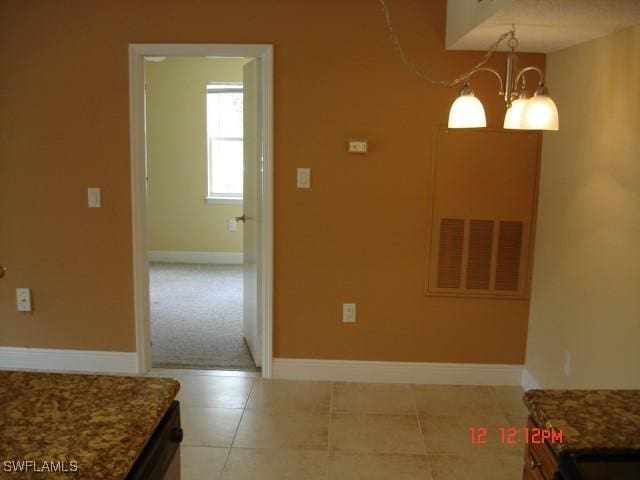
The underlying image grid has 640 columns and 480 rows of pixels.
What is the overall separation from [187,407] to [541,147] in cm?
250

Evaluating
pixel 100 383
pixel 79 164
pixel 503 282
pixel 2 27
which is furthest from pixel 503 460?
pixel 2 27

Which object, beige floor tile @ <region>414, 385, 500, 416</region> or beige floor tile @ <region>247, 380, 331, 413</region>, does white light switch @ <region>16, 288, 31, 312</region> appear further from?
beige floor tile @ <region>414, 385, 500, 416</region>

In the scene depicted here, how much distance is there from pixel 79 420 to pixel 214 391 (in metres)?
2.17

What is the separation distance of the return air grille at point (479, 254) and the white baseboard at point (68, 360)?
A: 217cm

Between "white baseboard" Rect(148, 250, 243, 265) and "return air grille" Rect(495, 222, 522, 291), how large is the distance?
3920 mm

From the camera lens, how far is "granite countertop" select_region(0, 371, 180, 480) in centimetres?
114

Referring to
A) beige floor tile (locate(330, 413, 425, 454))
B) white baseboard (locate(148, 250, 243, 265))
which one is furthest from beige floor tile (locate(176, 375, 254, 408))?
white baseboard (locate(148, 250, 243, 265))

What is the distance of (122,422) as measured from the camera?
130 centimetres

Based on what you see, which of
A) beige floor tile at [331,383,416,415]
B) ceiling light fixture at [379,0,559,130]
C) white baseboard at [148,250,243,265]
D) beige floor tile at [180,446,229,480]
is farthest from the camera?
white baseboard at [148,250,243,265]

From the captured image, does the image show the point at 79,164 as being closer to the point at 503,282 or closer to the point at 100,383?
the point at 100,383

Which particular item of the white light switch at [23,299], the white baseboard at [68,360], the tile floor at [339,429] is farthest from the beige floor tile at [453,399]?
the white light switch at [23,299]

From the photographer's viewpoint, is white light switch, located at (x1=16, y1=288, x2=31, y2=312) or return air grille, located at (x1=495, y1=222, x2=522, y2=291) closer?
return air grille, located at (x1=495, y1=222, x2=522, y2=291)

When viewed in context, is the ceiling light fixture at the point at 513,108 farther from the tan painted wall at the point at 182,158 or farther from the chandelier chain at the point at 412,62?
the tan painted wall at the point at 182,158

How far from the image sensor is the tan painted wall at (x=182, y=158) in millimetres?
6547
